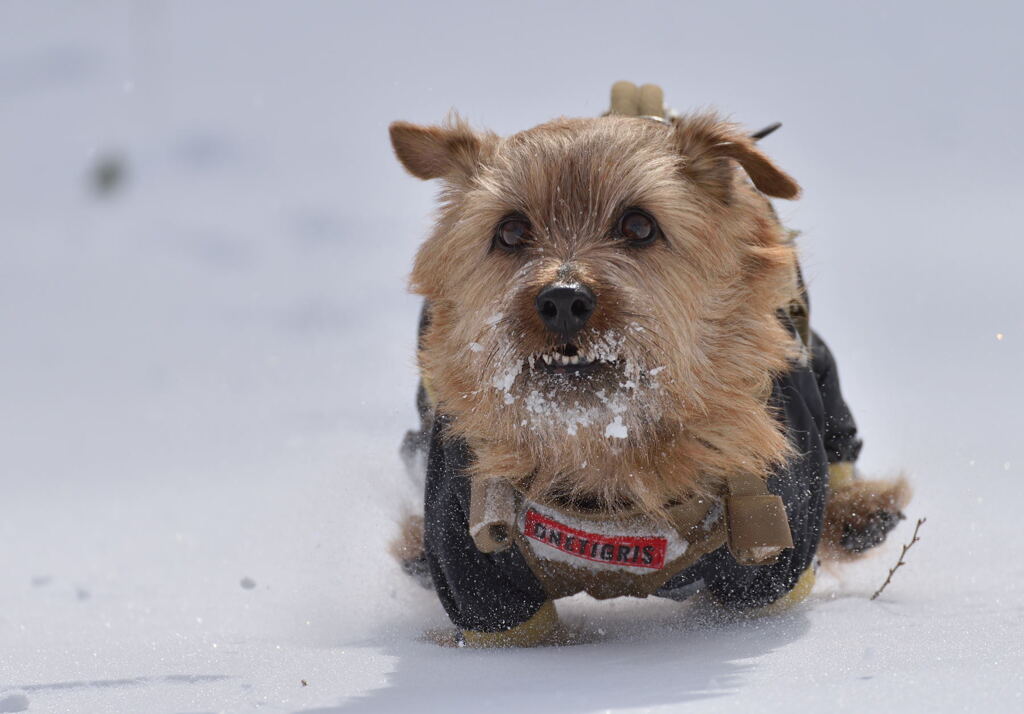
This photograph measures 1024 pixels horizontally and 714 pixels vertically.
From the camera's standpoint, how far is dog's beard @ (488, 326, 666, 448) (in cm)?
333

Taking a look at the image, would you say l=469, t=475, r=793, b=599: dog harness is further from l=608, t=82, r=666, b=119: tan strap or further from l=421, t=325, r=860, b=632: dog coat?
l=608, t=82, r=666, b=119: tan strap

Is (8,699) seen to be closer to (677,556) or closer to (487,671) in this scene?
(487,671)

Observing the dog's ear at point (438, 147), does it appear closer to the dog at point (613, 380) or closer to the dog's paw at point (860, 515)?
the dog at point (613, 380)

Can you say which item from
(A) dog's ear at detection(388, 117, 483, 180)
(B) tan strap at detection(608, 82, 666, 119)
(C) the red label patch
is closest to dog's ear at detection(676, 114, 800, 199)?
(A) dog's ear at detection(388, 117, 483, 180)

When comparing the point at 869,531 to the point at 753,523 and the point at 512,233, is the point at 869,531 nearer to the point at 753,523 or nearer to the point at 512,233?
the point at 753,523

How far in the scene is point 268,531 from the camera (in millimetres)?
6191

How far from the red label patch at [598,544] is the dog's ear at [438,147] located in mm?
1165

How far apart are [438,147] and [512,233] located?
577 mm

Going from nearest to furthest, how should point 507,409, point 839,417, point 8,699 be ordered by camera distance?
1. point 8,699
2. point 507,409
3. point 839,417

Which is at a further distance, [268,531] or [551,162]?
[268,531]

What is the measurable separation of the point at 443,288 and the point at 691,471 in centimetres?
96

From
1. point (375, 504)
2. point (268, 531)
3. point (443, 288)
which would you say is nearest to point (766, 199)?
point (443, 288)

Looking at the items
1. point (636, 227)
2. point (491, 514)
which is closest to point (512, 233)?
point (636, 227)

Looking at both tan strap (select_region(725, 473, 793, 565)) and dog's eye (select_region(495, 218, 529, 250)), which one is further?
dog's eye (select_region(495, 218, 529, 250))
